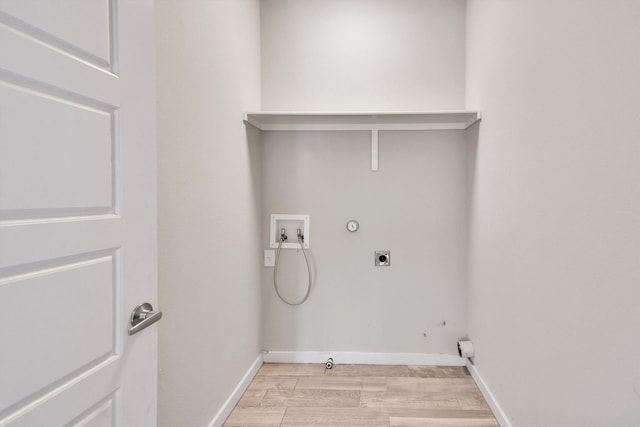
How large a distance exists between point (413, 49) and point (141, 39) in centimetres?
233

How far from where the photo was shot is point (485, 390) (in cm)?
242

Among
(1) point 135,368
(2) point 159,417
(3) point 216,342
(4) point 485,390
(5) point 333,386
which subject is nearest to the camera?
(1) point 135,368

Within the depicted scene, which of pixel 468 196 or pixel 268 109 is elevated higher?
pixel 268 109

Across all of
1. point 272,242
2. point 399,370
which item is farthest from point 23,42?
point 399,370

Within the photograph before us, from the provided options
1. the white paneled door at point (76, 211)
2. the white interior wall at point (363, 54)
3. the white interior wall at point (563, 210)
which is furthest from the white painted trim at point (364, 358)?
the white paneled door at point (76, 211)

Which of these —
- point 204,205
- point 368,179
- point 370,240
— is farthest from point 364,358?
point 204,205

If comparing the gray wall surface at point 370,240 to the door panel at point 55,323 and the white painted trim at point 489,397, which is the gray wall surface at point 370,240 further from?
the door panel at point 55,323

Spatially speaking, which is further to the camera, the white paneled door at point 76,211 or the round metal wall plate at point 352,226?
the round metal wall plate at point 352,226

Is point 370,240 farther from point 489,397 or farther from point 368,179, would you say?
point 489,397

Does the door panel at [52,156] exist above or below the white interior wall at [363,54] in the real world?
below

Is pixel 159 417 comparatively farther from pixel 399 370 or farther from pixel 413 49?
pixel 413 49

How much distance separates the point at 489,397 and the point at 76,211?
2356mm

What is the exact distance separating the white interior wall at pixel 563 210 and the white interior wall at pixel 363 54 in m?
0.60

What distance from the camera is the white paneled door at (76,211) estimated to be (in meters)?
0.70
